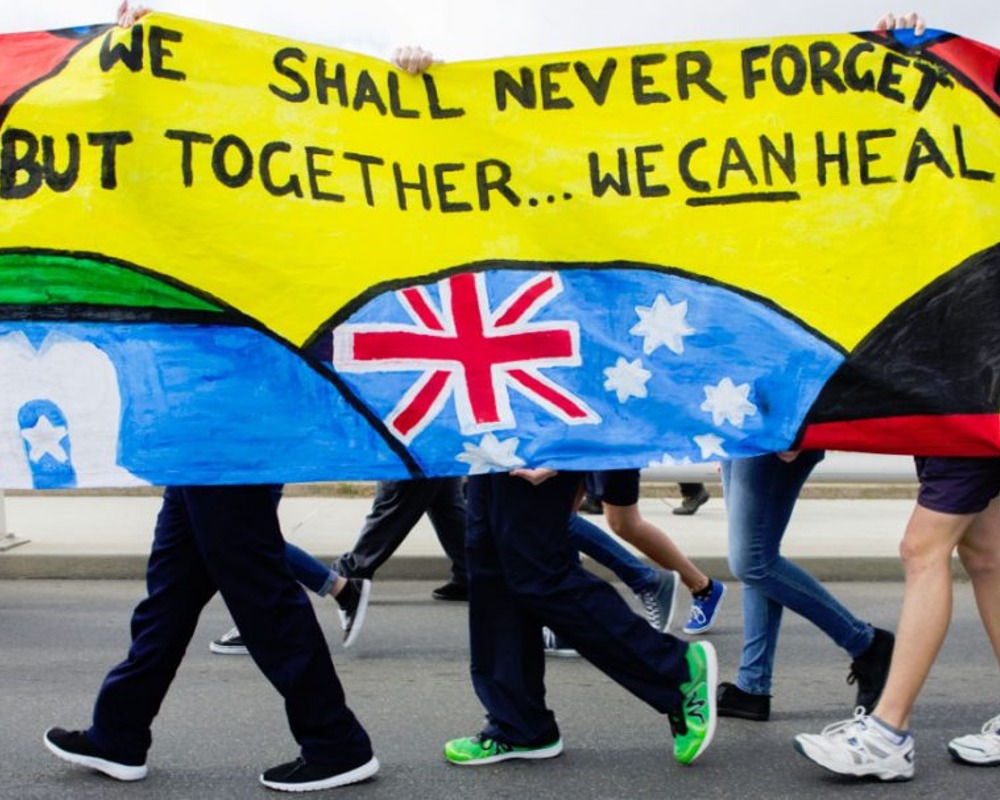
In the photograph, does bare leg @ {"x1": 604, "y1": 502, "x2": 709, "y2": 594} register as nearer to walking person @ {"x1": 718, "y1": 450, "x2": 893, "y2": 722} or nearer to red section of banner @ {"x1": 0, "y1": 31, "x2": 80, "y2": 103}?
walking person @ {"x1": 718, "y1": 450, "x2": 893, "y2": 722}

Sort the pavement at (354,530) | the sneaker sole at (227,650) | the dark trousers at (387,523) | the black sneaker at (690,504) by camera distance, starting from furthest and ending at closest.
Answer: the black sneaker at (690,504), the pavement at (354,530), the dark trousers at (387,523), the sneaker sole at (227,650)

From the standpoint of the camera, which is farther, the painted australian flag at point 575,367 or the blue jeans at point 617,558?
the blue jeans at point 617,558

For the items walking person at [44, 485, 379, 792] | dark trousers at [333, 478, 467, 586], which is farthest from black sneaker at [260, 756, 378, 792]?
dark trousers at [333, 478, 467, 586]

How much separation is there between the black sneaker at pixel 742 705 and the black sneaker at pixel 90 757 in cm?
178

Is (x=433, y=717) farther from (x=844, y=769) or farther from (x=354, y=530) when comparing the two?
(x=354, y=530)

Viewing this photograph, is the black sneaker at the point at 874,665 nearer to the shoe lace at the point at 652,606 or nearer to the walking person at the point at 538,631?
the walking person at the point at 538,631

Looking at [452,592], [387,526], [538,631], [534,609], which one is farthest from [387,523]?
[534,609]

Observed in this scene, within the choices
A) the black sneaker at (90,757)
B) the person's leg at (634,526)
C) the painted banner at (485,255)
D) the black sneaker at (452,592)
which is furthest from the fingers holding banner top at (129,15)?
the black sneaker at (452,592)

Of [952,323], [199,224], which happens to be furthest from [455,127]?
[952,323]

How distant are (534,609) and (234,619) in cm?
80

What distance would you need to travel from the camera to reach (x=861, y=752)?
152 inches

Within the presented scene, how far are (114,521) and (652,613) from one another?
14.8ft

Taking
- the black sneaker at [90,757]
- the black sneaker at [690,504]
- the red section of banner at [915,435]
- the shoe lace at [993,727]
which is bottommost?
the black sneaker at [690,504]

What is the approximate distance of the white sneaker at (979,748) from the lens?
4062mm
